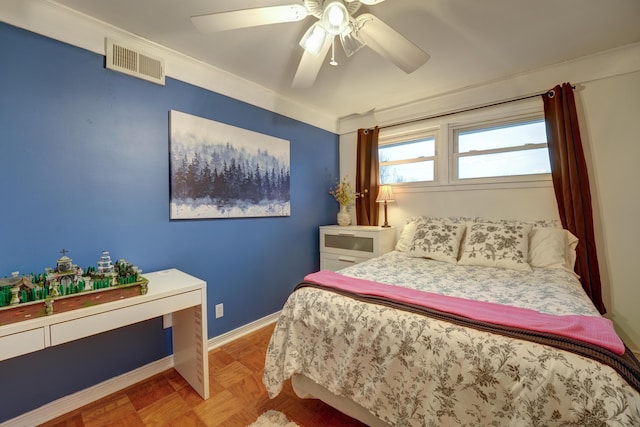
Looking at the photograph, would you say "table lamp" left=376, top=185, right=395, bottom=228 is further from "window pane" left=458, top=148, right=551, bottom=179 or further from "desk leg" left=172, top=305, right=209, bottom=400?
"desk leg" left=172, top=305, right=209, bottom=400

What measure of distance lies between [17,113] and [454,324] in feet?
7.77

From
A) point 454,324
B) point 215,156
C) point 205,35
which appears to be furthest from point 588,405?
point 205,35

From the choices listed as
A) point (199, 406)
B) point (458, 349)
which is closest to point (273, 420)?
point (199, 406)

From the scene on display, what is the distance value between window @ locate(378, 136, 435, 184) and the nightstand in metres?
0.67

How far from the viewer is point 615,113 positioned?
6.73 feet

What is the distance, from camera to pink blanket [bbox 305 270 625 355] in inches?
36.1

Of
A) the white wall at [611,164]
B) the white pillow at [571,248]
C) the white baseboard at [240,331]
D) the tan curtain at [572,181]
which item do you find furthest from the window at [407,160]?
the white baseboard at [240,331]

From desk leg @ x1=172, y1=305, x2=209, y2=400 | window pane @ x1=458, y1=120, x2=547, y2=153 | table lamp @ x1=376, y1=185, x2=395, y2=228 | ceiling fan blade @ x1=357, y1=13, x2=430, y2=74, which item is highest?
ceiling fan blade @ x1=357, y1=13, x2=430, y2=74

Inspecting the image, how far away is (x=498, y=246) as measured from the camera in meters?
2.10

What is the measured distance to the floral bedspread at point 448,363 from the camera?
810mm

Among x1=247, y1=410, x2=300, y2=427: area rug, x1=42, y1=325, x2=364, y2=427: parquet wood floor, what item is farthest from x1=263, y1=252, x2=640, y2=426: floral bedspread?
x1=42, y1=325, x2=364, y2=427: parquet wood floor

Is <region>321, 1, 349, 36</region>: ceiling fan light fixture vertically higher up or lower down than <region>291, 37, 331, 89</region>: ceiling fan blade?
higher up

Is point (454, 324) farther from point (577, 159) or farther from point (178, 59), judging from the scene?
point (178, 59)

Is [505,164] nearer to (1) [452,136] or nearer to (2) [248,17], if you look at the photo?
(1) [452,136]
